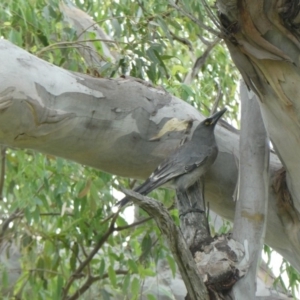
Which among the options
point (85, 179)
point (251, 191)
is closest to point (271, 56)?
point (251, 191)

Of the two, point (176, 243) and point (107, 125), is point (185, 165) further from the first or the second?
point (176, 243)

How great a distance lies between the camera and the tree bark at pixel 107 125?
5.29 feet

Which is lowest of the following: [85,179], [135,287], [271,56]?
[135,287]

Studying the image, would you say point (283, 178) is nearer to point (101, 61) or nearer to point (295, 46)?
point (295, 46)

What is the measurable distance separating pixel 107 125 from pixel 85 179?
0.86m

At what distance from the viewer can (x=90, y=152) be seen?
1773mm

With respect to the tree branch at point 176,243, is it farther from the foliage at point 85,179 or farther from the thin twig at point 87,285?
the thin twig at point 87,285

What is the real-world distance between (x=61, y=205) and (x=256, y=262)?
116cm

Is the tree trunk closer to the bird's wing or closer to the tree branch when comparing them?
the bird's wing

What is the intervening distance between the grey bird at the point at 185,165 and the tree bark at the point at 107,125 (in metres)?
0.05

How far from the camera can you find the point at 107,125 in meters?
1.75

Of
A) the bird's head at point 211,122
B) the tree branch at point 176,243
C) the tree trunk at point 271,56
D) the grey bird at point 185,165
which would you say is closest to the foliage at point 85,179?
the bird's head at point 211,122

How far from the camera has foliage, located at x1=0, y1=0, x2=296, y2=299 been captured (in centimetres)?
243

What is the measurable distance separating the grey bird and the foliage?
448 mm
